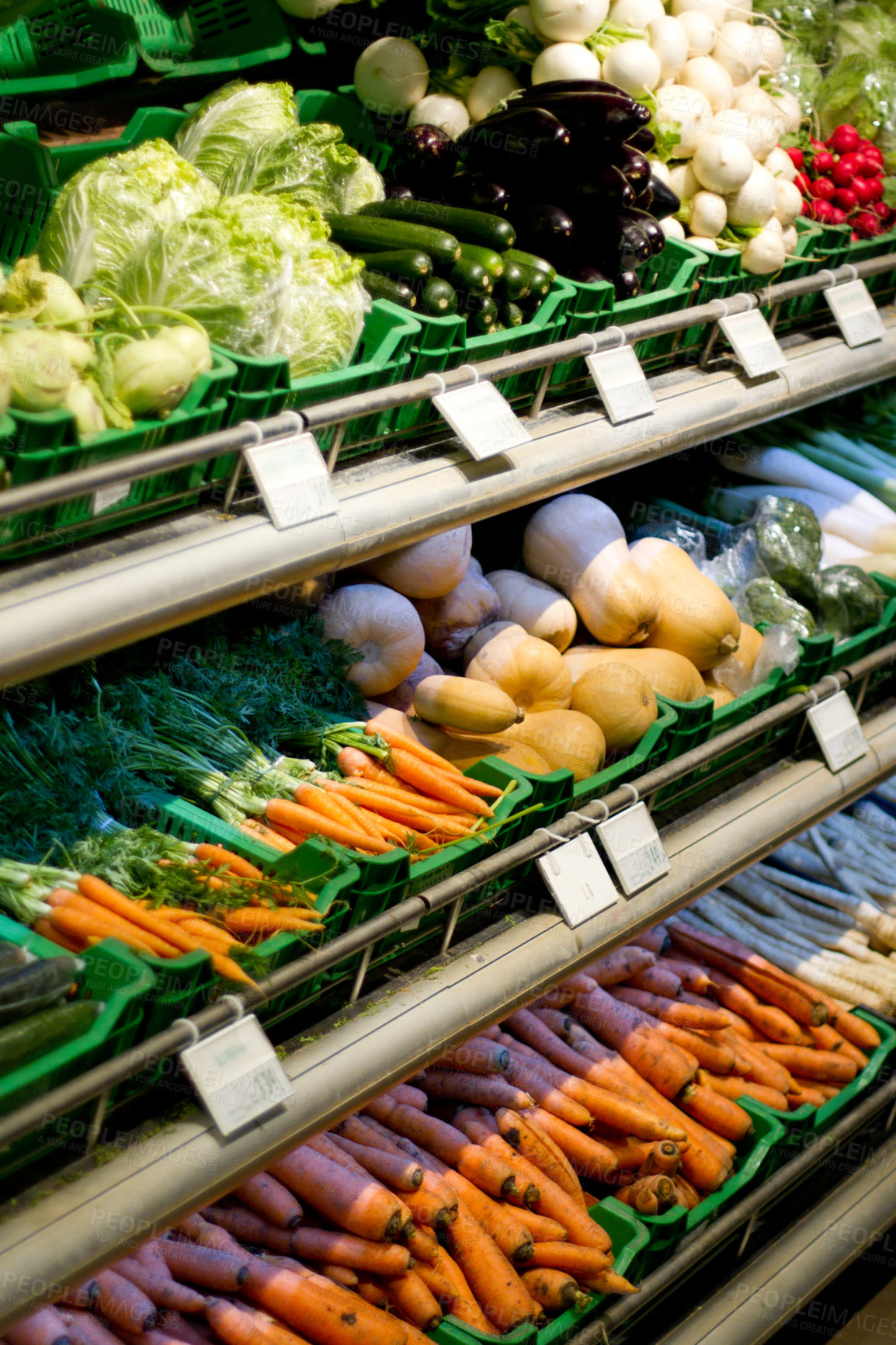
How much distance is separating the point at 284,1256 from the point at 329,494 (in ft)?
3.59

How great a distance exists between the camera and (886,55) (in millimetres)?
3303

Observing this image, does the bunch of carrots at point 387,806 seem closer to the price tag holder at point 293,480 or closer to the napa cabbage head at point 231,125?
the price tag holder at point 293,480

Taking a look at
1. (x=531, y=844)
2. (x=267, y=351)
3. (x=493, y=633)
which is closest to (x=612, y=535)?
(x=493, y=633)

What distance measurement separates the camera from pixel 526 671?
6.41 feet

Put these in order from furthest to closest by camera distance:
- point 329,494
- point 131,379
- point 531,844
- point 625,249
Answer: point 625,249
point 531,844
point 329,494
point 131,379

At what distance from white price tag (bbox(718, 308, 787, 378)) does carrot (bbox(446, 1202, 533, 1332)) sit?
4.77 feet

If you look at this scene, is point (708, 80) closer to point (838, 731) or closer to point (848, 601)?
point (848, 601)

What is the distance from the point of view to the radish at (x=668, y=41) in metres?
2.22

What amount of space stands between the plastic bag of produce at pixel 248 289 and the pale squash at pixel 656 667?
80 centimetres

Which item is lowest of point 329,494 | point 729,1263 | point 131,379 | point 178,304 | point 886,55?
point 729,1263

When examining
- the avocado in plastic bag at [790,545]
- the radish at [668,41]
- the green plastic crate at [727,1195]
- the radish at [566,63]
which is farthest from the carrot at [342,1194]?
the radish at [668,41]

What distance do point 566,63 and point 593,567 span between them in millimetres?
863

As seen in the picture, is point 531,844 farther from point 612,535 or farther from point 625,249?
point 625,249

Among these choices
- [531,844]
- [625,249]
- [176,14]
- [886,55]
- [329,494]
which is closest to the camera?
[329,494]
